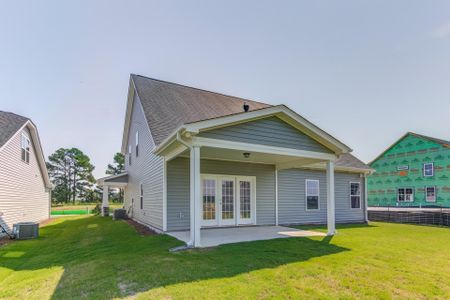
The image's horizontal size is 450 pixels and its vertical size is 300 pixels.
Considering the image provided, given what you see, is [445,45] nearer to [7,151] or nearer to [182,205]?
[182,205]

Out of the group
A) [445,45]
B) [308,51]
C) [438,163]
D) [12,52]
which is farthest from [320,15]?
[438,163]

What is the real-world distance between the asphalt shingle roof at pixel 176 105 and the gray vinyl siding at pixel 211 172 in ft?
4.02

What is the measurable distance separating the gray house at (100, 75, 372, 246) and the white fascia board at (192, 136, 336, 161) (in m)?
0.03

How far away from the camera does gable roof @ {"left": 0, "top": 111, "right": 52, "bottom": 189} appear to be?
10.8 metres

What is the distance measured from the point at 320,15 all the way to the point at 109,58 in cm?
864

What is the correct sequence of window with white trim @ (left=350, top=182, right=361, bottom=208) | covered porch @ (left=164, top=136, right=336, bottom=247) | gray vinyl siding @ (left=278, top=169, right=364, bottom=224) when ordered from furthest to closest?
window with white trim @ (left=350, top=182, right=361, bottom=208) → gray vinyl siding @ (left=278, top=169, right=364, bottom=224) → covered porch @ (left=164, top=136, right=336, bottom=247)

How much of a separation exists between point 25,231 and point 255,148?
8049 millimetres

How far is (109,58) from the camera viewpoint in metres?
11.9

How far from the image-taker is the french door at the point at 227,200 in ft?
32.7

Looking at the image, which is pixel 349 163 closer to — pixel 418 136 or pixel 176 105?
pixel 176 105

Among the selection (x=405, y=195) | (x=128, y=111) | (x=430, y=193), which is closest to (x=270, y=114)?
(x=128, y=111)

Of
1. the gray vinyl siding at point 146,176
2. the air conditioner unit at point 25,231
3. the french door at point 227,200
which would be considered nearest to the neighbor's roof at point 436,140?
the french door at point 227,200

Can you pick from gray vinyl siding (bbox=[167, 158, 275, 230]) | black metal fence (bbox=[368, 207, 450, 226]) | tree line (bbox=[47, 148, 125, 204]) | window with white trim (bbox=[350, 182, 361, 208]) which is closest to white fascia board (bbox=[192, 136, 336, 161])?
gray vinyl siding (bbox=[167, 158, 275, 230])

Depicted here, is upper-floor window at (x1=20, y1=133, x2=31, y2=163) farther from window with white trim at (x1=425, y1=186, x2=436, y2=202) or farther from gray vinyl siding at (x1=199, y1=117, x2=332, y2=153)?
window with white trim at (x1=425, y1=186, x2=436, y2=202)
